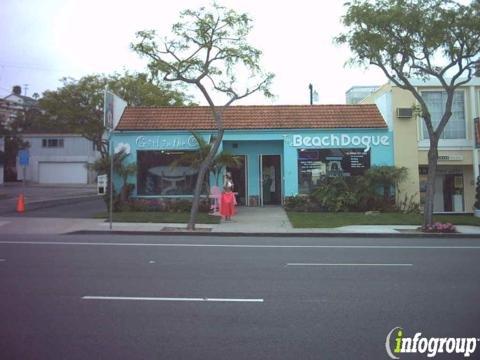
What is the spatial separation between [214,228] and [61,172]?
122 ft

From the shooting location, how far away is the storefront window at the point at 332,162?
22031mm

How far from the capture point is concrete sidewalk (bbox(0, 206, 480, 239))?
51.4ft

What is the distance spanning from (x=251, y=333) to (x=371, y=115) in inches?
737

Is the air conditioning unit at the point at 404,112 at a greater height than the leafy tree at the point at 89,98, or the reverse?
the leafy tree at the point at 89,98

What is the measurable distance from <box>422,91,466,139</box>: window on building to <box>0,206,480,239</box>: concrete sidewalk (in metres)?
6.16

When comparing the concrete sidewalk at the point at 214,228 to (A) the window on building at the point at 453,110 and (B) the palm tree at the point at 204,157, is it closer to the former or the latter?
(B) the palm tree at the point at 204,157

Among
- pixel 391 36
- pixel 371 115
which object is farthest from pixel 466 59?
pixel 371 115

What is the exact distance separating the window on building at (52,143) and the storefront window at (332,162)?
1366 inches

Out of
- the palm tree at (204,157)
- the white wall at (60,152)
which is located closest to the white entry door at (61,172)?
the white wall at (60,152)

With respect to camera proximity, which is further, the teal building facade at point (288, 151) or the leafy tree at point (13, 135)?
the leafy tree at point (13, 135)

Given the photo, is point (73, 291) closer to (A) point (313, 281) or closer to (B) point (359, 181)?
(A) point (313, 281)

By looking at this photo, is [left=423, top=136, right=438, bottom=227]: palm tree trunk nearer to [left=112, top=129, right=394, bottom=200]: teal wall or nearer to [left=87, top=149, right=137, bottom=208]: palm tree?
[left=112, top=129, right=394, bottom=200]: teal wall

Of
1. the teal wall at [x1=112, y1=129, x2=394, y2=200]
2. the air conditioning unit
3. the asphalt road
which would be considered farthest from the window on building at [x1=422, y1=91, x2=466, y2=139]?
the asphalt road

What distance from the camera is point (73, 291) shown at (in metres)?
7.31
